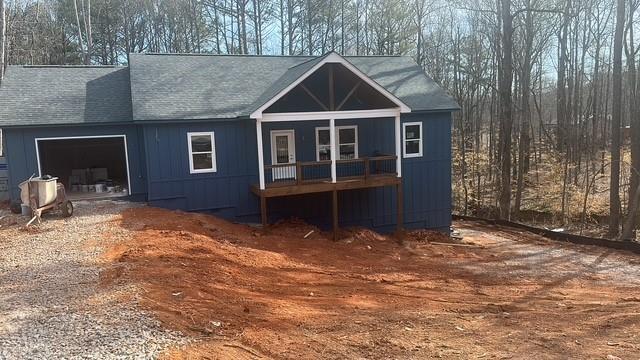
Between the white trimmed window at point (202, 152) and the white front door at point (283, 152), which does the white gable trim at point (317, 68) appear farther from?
the white front door at point (283, 152)

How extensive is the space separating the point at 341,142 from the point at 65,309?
11042 mm

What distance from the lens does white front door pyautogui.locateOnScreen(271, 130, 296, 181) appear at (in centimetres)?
1512

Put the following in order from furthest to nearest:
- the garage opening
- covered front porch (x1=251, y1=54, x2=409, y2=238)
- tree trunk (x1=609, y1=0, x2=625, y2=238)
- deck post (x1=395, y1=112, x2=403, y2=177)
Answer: the garage opening < tree trunk (x1=609, y1=0, x2=625, y2=238) < deck post (x1=395, y1=112, x2=403, y2=177) < covered front porch (x1=251, y1=54, x2=409, y2=238)

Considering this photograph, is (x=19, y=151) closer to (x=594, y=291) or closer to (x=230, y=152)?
(x=230, y=152)

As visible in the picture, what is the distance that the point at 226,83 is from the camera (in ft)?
52.2

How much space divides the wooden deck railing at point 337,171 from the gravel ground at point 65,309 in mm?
5711

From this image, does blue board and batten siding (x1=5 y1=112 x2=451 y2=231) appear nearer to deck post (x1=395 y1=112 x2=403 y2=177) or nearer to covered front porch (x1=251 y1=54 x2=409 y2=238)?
covered front porch (x1=251 y1=54 x2=409 y2=238)

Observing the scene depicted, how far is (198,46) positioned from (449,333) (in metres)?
30.9

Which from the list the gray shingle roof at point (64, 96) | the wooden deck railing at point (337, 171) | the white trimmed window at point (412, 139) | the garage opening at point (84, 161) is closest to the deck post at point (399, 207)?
the wooden deck railing at point (337, 171)

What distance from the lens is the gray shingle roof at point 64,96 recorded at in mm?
13906

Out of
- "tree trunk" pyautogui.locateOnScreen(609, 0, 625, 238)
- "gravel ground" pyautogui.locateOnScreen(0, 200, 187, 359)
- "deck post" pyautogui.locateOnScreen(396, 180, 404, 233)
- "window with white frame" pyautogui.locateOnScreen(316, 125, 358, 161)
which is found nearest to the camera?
"gravel ground" pyautogui.locateOnScreen(0, 200, 187, 359)

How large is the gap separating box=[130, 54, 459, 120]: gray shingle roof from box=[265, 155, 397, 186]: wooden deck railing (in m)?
2.11

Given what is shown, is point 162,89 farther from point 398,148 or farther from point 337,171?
point 398,148

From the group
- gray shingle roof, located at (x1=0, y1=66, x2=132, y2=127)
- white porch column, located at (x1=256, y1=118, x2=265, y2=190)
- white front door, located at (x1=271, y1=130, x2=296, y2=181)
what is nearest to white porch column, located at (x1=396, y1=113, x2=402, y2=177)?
white front door, located at (x1=271, y1=130, x2=296, y2=181)
